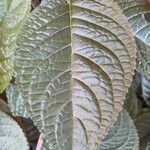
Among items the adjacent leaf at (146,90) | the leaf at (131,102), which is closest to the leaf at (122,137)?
the leaf at (131,102)

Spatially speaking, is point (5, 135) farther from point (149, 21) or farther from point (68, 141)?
point (149, 21)

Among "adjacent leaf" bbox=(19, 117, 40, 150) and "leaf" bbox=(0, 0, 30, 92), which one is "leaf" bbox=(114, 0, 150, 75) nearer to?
"leaf" bbox=(0, 0, 30, 92)

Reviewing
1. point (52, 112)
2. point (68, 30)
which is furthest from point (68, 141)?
point (68, 30)

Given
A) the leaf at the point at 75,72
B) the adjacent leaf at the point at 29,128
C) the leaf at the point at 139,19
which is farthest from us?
the adjacent leaf at the point at 29,128

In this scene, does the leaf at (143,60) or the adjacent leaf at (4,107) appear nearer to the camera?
the leaf at (143,60)

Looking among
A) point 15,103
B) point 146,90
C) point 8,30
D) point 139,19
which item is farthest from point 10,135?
point 146,90

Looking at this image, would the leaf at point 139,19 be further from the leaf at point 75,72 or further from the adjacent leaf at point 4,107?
the adjacent leaf at point 4,107

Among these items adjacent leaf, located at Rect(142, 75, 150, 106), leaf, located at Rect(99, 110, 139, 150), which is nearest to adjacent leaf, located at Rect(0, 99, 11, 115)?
leaf, located at Rect(99, 110, 139, 150)

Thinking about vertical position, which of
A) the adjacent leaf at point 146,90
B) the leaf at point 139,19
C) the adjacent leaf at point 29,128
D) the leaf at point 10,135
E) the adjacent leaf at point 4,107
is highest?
the adjacent leaf at point 146,90
